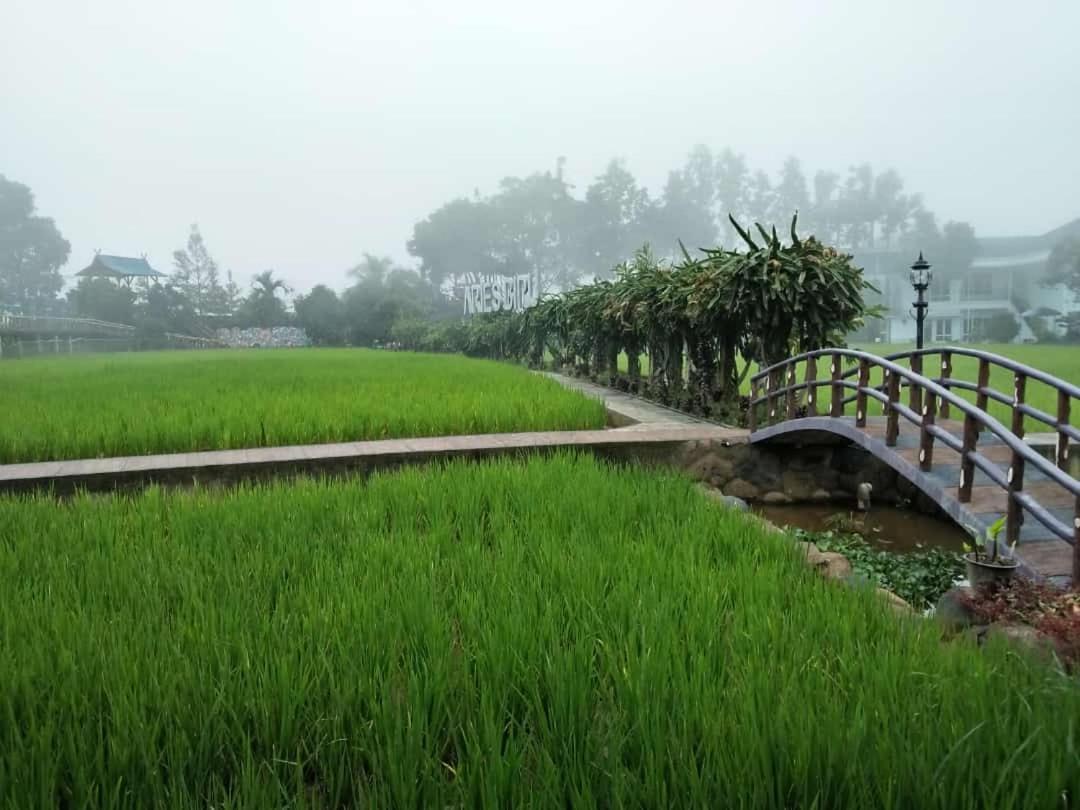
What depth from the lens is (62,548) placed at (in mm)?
3088

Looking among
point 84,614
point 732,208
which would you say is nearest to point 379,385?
point 84,614

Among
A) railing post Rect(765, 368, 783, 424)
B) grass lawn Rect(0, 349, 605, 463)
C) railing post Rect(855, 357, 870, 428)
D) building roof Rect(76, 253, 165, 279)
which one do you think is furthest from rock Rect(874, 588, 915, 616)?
building roof Rect(76, 253, 165, 279)

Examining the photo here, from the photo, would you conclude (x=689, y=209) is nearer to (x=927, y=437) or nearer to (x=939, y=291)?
(x=939, y=291)

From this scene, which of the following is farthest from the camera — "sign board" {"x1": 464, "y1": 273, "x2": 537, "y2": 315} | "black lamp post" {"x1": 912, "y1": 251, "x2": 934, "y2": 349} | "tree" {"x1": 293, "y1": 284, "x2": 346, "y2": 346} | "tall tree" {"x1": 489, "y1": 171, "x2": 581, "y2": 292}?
"tall tree" {"x1": 489, "y1": 171, "x2": 581, "y2": 292}

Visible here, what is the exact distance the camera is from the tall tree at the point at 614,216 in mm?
51125

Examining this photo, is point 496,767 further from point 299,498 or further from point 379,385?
point 379,385

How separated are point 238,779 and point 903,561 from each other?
3982 mm

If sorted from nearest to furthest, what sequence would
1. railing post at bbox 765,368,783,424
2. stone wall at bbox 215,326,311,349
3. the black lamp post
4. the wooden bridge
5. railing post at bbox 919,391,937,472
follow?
the wooden bridge
railing post at bbox 919,391,937,472
railing post at bbox 765,368,783,424
the black lamp post
stone wall at bbox 215,326,311,349

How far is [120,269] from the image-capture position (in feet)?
167

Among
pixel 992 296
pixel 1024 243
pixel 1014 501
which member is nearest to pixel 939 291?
pixel 992 296

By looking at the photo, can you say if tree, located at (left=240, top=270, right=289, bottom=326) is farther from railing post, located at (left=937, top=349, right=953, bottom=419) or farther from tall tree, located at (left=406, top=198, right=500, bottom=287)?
railing post, located at (left=937, top=349, right=953, bottom=419)

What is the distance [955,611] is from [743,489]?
3221 mm

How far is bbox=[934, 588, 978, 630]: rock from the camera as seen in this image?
267 centimetres

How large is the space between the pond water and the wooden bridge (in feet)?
1.89
